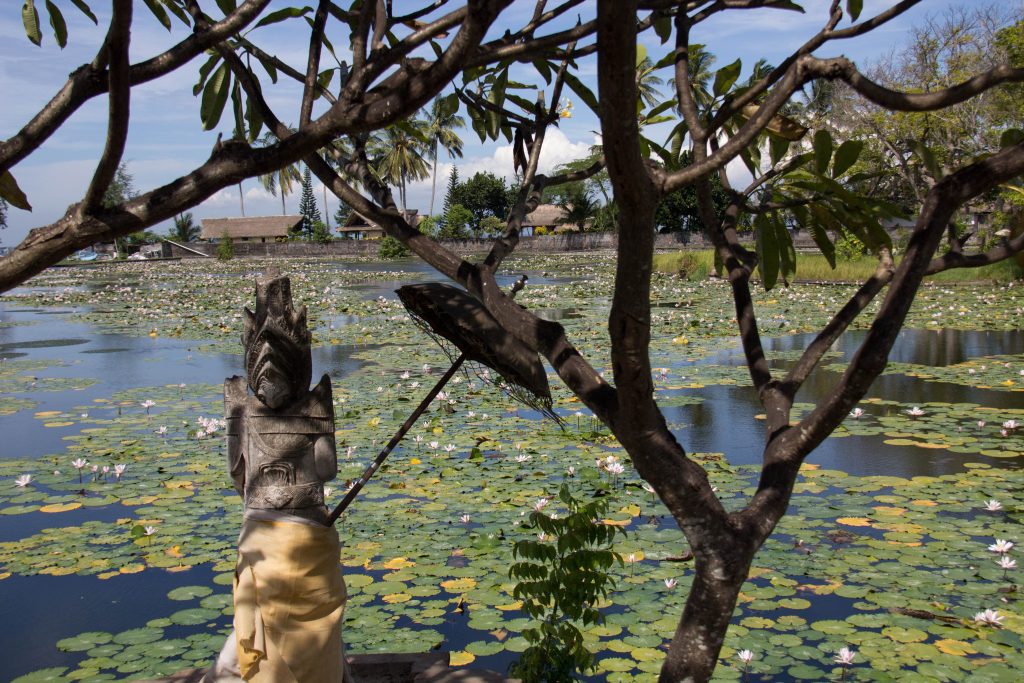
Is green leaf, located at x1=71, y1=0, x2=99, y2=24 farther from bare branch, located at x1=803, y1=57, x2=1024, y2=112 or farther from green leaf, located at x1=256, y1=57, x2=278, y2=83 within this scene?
bare branch, located at x1=803, y1=57, x2=1024, y2=112

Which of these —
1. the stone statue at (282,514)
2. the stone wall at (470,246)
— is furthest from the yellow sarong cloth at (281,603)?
the stone wall at (470,246)

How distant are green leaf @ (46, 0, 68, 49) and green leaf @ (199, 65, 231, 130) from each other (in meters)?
0.40

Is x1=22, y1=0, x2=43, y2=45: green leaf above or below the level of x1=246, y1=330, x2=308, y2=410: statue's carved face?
above

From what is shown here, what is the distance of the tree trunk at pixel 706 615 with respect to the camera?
1807 millimetres

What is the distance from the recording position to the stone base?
2.67 meters

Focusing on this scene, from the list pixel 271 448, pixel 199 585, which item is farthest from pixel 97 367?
pixel 271 448

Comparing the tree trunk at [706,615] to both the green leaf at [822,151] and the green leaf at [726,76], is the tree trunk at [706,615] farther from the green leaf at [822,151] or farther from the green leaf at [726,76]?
the green leaf at [726,76]

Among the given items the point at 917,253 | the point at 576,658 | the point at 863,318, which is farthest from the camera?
the point at 863,318

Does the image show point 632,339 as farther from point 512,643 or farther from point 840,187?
point 512,643

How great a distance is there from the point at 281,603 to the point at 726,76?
5.45 feet

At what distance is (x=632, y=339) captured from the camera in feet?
5.27

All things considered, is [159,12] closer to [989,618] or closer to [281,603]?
[281,603]

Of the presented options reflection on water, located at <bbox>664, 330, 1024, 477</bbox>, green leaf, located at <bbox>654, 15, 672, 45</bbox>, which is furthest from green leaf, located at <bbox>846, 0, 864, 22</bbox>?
reflection on water, located at <bbox>664, 330, 1024, 477</bbox>

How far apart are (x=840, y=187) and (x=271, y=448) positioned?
1.46 metres
